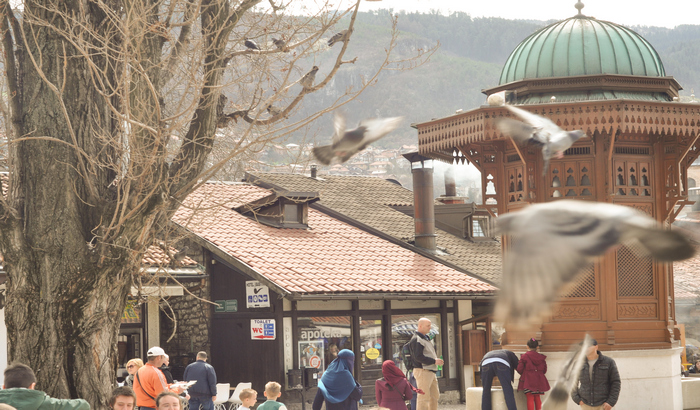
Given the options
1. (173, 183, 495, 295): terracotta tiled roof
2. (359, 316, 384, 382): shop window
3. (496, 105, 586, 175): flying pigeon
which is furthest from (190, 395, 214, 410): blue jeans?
(359, 316, 384, 382): shop window

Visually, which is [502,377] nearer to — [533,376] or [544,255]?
[533,376]

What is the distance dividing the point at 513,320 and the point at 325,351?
13.4 metres

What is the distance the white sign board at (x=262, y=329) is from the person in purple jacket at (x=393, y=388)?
633 cm

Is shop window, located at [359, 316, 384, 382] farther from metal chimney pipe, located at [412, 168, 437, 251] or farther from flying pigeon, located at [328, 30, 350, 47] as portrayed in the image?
flying pigeon, located at [328, 30, 350, 47]

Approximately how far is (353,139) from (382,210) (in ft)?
53.8

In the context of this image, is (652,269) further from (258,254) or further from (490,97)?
(258,254)

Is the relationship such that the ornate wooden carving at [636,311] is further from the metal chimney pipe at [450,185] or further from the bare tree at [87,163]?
the metal chimney pipe at [450,185]

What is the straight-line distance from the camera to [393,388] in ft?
32.4

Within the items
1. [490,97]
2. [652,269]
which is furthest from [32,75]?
[652,269]

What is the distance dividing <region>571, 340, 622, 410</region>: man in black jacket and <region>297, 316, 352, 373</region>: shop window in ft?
24.9

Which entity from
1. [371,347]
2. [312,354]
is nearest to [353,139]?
[312,354]

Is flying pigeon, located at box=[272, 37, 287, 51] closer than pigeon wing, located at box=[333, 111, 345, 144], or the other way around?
pigeon wing, located at box=[333, 111, 345, 144]

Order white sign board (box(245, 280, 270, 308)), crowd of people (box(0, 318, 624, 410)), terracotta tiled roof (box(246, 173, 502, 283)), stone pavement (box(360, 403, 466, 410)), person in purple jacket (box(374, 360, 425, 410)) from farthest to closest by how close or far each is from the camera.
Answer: terracotta tiled roof (box(246, 173, 502, 283)) → stone pavement (box(360, 403, 466, 410)) → white sign board (box(245, 280, 270, 308)) → person in purple jacket (box(374, 360, 425, 410)) → crowd of people (box(0, 318, 624, 410))

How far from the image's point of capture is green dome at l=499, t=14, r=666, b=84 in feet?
40.3
